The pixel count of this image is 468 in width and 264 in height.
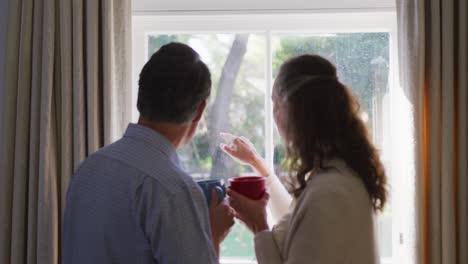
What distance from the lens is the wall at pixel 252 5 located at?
7.14 feet

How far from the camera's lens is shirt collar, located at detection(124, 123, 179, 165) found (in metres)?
1.23

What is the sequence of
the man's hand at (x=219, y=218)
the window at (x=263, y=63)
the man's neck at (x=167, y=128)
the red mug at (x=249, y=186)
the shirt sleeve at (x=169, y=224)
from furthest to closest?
the window at (x=263, y=63)
the red mug at (x=249, y=186)
the man's hand at (x=219, y=218)
the man's neck at (x=167, y=128)
the shirt sleeve at (x=169, y=224)

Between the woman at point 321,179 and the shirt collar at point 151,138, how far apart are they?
346mm

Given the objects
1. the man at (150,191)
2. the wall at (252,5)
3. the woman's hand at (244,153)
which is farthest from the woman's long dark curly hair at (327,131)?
the wall at (252,5)

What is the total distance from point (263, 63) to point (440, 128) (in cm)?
74

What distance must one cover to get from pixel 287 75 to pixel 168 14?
883 millimetres

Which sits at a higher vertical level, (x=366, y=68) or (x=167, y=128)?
(x=366, y=68)

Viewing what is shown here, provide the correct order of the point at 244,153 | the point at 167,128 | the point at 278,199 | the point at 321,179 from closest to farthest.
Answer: the point at 167,128
the point at 321,179
the point at 278,199
the point at 244,153

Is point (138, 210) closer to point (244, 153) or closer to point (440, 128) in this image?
point (244, 153)

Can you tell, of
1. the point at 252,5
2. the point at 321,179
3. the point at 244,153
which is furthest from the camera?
the point at 252,5

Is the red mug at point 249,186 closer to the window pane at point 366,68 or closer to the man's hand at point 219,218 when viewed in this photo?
the man's hand at point 219,218

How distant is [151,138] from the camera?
1236 mm

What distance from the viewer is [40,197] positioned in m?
1.96

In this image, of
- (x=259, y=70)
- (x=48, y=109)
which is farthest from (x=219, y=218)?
(x=259, y=70)
